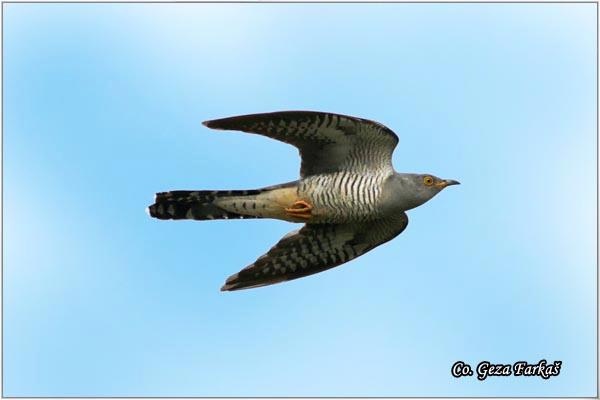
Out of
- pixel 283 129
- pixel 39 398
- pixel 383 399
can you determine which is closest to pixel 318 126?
pixel 283 129

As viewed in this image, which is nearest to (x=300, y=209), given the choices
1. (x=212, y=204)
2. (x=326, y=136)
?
(x=326, y=136)

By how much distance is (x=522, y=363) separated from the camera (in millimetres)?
12344

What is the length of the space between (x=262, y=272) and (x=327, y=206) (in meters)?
1.11

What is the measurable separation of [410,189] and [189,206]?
2089 mm

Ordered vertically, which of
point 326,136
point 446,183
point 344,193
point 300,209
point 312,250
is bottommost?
point 312,250

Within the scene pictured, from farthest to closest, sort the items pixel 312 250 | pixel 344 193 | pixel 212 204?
pixel 312 250 < pixel 212 204 < pixel 344 193

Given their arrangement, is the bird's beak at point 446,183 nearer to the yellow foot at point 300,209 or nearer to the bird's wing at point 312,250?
the bird's wing at point 312,250

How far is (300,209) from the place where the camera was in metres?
12.3

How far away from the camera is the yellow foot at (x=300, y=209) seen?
12266mm

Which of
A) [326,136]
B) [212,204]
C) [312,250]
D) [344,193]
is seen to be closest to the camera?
[326,136]

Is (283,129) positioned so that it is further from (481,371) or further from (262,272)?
(481,371)

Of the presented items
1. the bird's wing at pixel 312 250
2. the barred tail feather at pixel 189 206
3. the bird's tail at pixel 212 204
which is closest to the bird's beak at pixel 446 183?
the bird's wing at pixel 312 250

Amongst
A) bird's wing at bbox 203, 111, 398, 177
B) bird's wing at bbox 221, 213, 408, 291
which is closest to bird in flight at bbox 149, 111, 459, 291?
bird's wing at bbox 203, 111, 398, 177

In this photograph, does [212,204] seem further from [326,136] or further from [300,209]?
[326,136]
